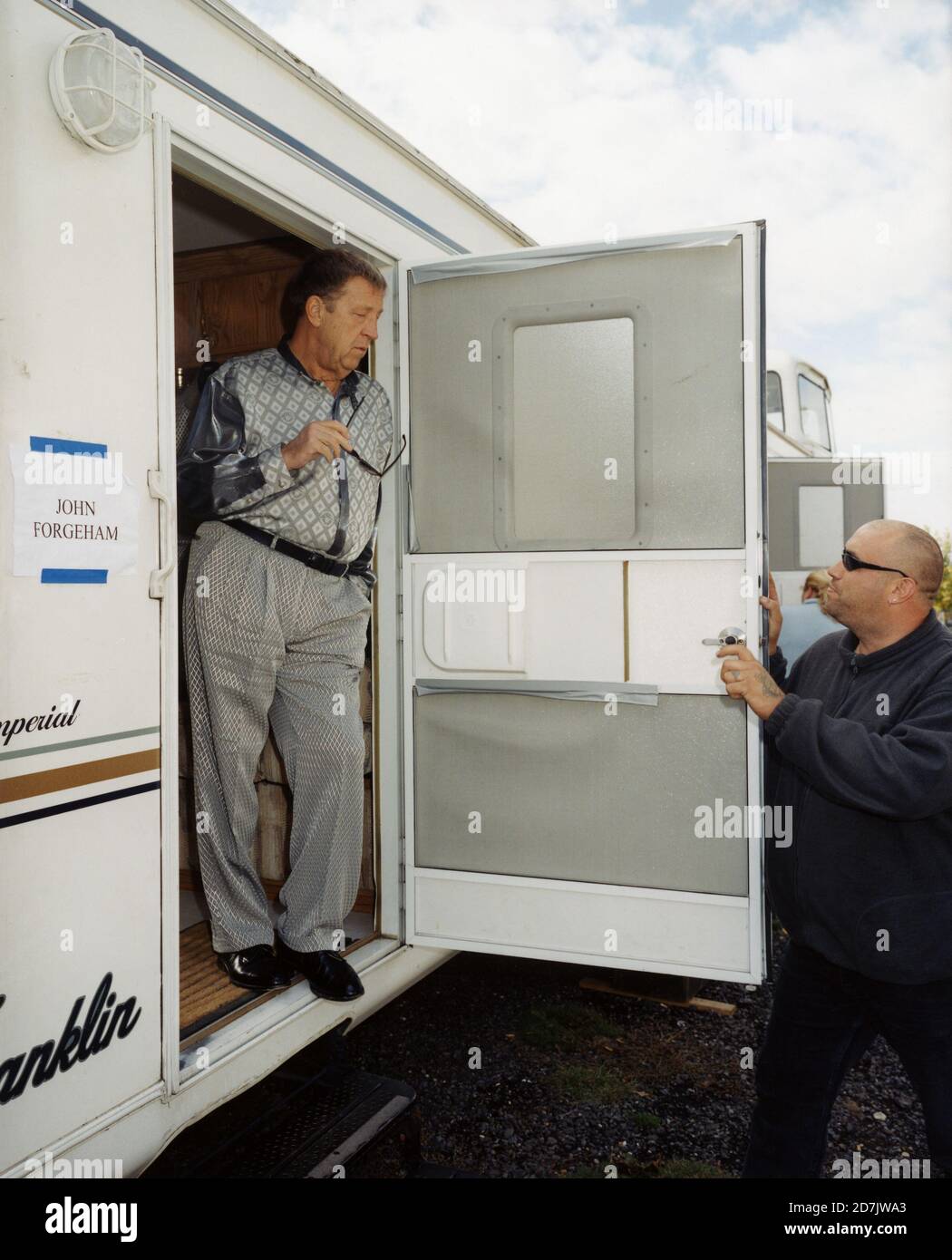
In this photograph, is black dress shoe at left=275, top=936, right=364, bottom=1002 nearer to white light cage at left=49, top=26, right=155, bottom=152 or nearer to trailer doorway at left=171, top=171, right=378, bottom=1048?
trailer doorway at left=171, top=171, right=378, bottom=1048

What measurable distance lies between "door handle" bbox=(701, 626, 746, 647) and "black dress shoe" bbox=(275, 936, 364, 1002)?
1.34 meters

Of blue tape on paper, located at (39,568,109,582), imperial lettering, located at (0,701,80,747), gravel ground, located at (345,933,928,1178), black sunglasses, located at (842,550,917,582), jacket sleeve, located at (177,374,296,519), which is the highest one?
jacket sleeve, located at (177,374,296,519)

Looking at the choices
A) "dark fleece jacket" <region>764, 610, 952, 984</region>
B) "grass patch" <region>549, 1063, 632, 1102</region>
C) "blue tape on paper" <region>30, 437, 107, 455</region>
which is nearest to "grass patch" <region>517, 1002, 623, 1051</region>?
"grass patch" <region>549, 1063, 632, 1102</region>

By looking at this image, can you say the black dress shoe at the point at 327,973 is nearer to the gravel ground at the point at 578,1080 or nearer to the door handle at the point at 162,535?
the gravel ground at the point at 578,1080

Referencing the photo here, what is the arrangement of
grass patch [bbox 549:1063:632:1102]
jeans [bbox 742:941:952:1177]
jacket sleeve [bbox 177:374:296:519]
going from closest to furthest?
1. jeans [bbox 742:941:952:1177]
2. jacket sleeve [bbox 177:374:296:519]
3. grass patch [bbox 549:1063:632:1102]

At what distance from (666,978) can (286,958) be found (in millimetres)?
1586

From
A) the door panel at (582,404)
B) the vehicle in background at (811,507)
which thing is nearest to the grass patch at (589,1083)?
the door panel at (582,404)

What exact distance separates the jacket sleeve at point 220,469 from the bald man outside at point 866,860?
1.38m

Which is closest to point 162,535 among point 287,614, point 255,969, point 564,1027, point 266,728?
point 287,614

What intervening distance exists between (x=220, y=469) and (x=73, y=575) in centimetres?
78

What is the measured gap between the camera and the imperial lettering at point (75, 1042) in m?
1.78

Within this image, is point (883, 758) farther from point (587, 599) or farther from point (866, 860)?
point (587, 599)

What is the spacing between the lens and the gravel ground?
9.10ft

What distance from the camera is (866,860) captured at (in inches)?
86.6
